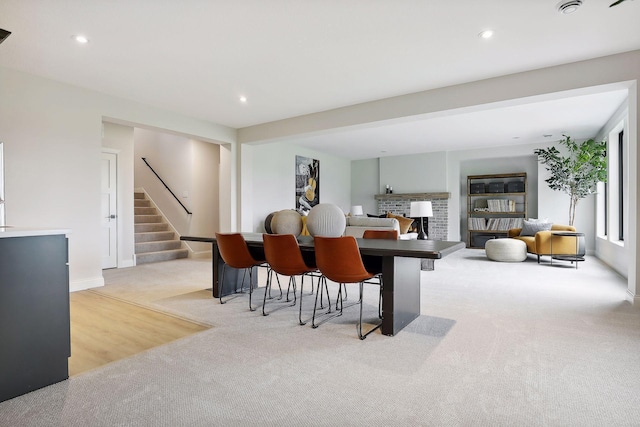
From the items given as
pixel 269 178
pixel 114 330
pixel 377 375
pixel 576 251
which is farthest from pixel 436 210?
pixel 114 330

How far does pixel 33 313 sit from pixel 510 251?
675cm

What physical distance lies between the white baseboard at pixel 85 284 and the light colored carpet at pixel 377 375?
156 cm

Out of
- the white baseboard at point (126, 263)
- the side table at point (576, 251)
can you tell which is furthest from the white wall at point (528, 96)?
the white baseboard at point (126, 263)

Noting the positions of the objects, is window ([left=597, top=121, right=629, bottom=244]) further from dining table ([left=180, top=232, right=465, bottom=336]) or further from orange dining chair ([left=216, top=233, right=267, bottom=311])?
orange dining chair ([left=216, top=233, right=267, bottom=311])

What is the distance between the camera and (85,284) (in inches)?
181

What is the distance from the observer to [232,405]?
180 centimetres

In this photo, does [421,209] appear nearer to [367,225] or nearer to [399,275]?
[367,225]

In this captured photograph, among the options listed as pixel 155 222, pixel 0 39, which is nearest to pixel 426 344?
pixel 0 39

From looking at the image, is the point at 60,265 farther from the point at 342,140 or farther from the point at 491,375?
the point at 342,140

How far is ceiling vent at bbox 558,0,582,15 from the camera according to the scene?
8.93 feet

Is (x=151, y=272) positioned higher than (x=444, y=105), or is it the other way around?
(x=444, y=105)

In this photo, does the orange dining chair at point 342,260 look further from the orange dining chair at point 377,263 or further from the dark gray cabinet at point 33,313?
the dark gray cabinet at point 33,313

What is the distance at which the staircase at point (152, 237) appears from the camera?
703 cm

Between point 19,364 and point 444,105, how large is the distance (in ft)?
15.2
